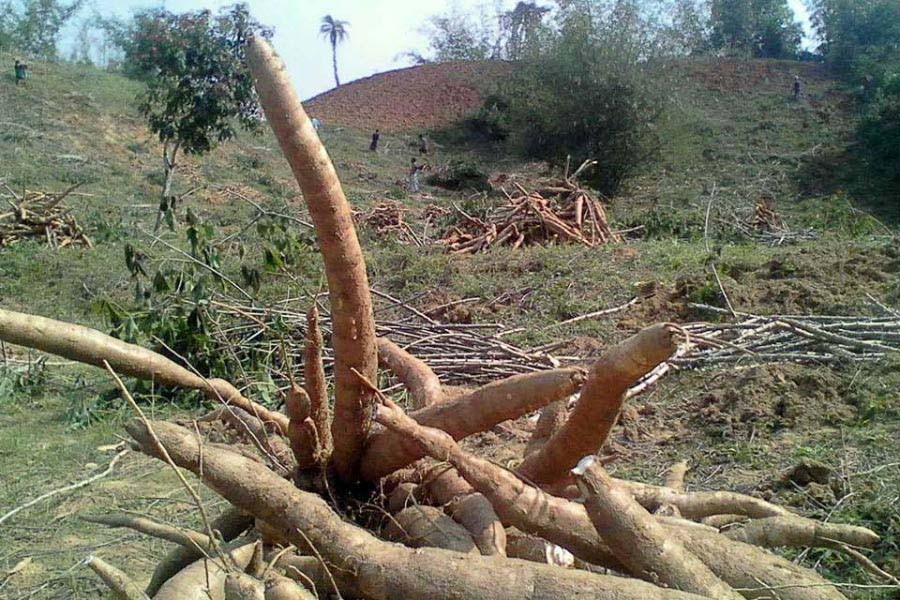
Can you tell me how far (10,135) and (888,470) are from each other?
20.4 m

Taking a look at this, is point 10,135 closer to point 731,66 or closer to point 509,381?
point 509,381

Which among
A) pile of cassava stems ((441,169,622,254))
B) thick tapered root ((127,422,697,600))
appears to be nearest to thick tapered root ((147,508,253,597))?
thick tapered root ((127,422,697,600))

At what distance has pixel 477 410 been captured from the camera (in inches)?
82.9

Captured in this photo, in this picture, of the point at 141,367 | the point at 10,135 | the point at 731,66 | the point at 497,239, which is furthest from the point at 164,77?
the point at 731,66

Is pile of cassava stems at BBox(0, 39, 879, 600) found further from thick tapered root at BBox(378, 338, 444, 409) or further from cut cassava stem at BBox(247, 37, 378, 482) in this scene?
thick tapered root at BBox(378, 338, 444, 409)

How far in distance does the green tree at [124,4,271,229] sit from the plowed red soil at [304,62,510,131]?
1919cm

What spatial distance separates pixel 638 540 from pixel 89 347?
123 centimetres

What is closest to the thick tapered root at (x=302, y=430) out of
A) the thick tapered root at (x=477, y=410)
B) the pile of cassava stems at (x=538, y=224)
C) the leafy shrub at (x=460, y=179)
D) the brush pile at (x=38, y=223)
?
the thick tapered root at (x=477, y=410)

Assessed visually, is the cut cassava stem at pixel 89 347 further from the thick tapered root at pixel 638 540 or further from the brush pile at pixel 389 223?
the brush pile at pixel 389 223

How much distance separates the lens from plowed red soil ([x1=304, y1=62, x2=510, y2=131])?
3319 cm

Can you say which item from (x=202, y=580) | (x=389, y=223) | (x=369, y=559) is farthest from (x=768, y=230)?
(x=202, y=580)

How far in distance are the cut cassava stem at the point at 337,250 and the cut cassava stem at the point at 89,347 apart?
1.26 ft

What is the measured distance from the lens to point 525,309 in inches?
277

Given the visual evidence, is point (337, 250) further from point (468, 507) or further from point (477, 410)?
point (468, 507)
